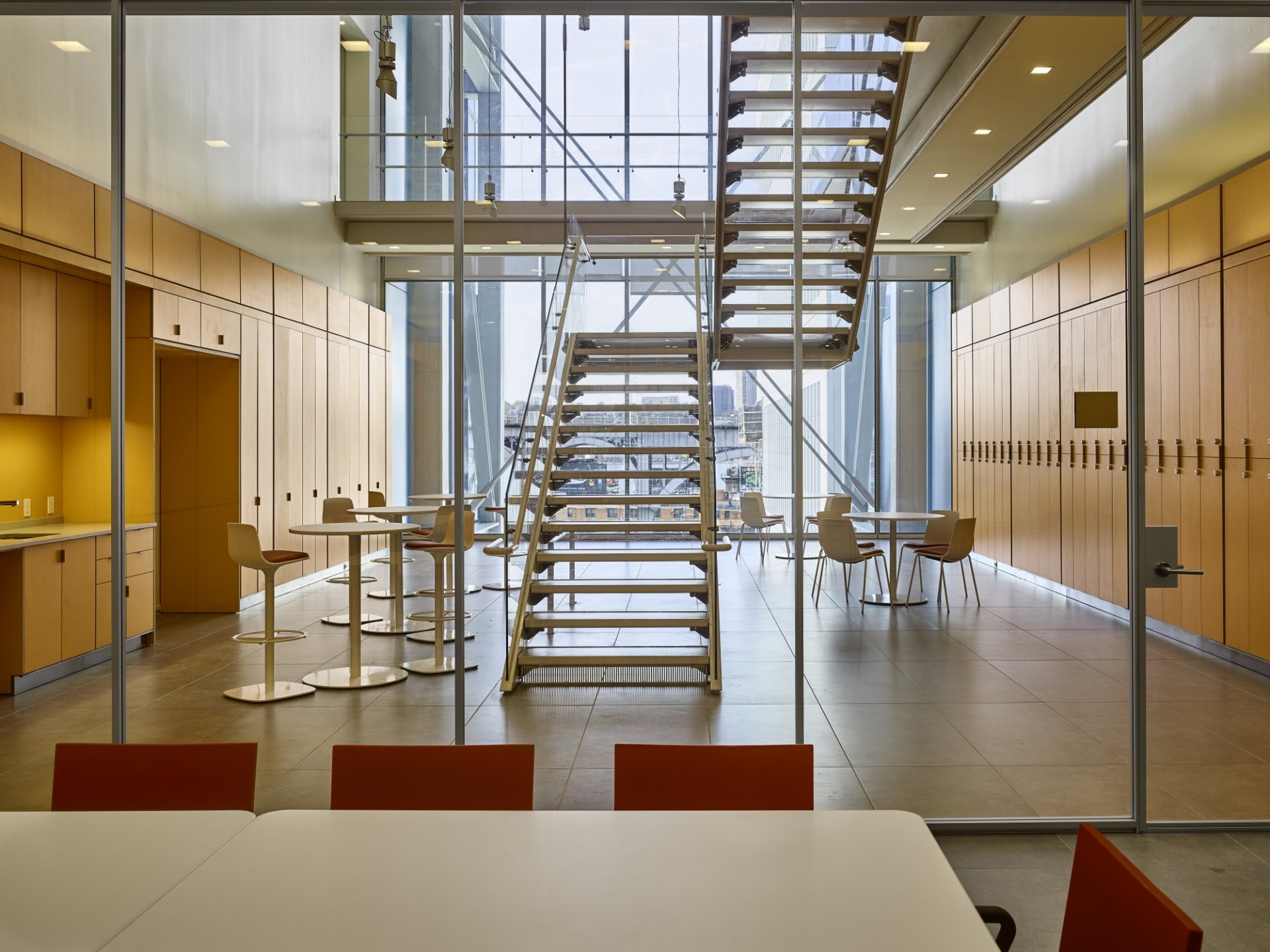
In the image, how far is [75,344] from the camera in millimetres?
6496

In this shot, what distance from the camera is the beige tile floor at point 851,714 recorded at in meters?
4.02

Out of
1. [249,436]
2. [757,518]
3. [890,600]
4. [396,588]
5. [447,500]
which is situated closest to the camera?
[396,588]

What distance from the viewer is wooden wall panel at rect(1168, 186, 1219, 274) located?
6.01 metres

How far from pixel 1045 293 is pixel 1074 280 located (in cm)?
30

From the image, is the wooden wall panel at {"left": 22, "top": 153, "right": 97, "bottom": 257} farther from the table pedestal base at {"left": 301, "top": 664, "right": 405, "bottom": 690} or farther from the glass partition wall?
the table pedestal base at {"left": 301, "top": 664, "right": 405, "bottom": 690}

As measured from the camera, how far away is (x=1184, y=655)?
6074 mm

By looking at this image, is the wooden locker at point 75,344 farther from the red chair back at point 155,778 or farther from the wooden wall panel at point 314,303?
the red chair back at point 155,778

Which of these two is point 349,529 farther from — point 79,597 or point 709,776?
point 709,776

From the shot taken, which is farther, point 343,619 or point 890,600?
point 343,619

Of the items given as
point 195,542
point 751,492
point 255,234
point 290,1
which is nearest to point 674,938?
point 290,1

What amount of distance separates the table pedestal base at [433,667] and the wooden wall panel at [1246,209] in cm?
547

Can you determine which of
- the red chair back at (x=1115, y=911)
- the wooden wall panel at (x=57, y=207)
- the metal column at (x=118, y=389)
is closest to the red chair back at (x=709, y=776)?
the red chair back at (x=1115, y=911)

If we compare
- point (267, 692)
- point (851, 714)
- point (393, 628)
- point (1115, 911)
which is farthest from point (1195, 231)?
point (267, 692)

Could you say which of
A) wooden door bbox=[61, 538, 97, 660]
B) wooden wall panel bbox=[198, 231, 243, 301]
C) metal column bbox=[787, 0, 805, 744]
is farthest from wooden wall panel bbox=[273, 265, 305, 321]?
metal column bbox=[787, 0, 805, 744]
